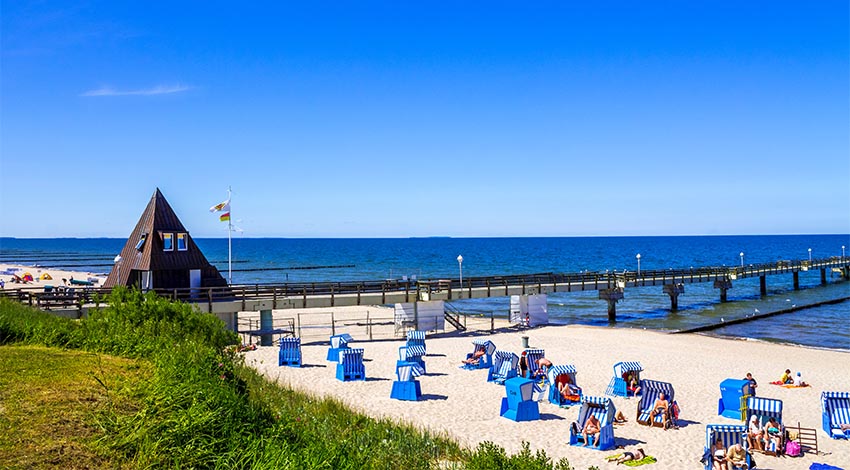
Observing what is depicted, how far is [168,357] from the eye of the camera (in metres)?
10.7

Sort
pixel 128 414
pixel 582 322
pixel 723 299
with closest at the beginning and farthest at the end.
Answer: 1. pixel 128 414
2. pixel 582 322
3. pixel 723 299

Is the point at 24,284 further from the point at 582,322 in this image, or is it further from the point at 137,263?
the point at 582,322

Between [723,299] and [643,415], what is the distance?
1704 inches

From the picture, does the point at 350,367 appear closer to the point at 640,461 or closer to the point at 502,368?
the point at 502,368

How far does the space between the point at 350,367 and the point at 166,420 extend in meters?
13.6

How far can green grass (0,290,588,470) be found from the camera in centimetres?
724

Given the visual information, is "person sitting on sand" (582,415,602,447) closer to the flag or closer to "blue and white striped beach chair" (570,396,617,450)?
"blue and white striped beach chair" (570,396,617,450)

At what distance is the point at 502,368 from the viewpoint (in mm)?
20812

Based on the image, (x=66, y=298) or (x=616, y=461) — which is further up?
(x=66, y=298)

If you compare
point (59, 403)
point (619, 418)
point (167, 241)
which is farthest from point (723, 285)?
point (59, 403)

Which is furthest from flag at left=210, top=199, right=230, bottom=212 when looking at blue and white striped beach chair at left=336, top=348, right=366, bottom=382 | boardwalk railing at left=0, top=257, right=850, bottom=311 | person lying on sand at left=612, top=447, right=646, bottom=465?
person lying on sand at left=612, top=447, right=646, bottom=465

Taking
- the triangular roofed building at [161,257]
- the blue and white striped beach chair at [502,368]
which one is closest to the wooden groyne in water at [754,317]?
the blue and white striped beach chair at [502,368]

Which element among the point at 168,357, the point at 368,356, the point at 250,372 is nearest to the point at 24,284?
the point at 368,356

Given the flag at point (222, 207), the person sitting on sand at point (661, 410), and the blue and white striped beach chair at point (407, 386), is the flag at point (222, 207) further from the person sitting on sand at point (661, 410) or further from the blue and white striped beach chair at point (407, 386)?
the person sitting on sand at point (661, 410)
